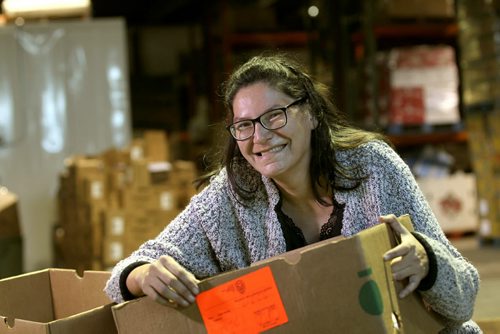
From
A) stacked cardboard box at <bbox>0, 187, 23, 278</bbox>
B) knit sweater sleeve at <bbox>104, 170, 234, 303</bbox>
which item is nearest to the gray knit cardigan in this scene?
knit sweater sleeve at <bbox>104, 170, 234, 303</bbox>

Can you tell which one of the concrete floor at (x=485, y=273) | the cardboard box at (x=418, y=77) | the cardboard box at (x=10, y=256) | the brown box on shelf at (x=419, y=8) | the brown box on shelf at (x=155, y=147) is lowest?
the concrete floor at (x=485, y=273)

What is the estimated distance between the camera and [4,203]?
4.70m

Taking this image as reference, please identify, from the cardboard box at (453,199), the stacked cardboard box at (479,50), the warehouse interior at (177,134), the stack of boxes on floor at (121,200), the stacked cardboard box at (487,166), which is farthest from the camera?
the cardboard box at (453,199)

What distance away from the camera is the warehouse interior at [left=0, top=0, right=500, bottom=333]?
6.11 m

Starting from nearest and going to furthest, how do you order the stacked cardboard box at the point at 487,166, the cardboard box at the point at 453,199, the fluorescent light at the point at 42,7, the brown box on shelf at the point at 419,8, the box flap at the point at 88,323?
the box flap at the point at 88,323 → the stacked cardboard box at the point at 487,166 → the fluorescent light at the point at 42,7 → the cardboard box at the point at 453,199 → the brown box on shelf at the point at 419,8

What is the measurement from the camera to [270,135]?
1.96m

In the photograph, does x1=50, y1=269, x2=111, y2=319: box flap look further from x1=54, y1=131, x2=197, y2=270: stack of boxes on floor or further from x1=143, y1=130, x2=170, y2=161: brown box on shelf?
x1=143, y1=130, x2=170, y2=161: brown box on shelf

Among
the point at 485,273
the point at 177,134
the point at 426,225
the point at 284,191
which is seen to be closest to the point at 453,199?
the point at 485,273

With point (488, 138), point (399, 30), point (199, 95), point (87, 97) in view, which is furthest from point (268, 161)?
point (199, 95)

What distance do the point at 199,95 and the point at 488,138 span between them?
16.4 feet

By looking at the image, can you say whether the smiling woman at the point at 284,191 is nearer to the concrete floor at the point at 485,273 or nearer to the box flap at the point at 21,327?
the box flap at the point at 21,327

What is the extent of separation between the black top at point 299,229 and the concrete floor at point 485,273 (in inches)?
51.0

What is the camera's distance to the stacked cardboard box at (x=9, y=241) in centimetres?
453

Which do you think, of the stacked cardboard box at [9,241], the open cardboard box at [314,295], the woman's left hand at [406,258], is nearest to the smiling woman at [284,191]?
the woman's left hand at [406,258]
